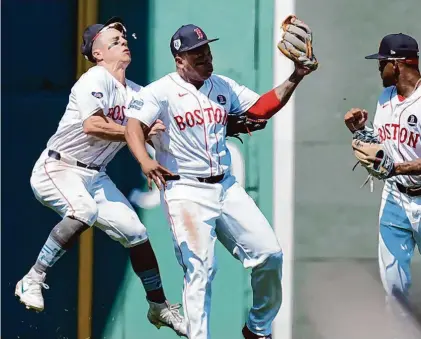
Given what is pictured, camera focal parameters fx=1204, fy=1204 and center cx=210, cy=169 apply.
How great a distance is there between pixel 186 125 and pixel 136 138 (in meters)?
0.36

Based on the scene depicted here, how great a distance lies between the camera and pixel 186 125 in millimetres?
7188

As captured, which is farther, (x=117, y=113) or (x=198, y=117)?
(x=117, y=113)

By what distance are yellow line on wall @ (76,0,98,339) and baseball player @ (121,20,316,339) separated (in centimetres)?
152

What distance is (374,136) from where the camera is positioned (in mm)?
7398

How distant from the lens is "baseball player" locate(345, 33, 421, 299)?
24.9 ft

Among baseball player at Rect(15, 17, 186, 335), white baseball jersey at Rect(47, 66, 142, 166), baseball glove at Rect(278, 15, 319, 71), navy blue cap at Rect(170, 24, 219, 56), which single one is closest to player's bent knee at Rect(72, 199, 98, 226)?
baseball player at Rect(15, 17, 186, 335)

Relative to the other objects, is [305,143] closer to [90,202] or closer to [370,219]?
[370,219]

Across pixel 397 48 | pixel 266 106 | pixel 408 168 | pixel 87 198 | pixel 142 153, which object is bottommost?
pixel 87 198

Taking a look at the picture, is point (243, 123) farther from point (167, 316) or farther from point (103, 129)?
point (167, 316)

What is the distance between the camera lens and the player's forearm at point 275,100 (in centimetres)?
732

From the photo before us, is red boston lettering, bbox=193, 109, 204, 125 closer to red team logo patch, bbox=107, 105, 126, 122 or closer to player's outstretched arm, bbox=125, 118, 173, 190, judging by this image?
player's outstretched arm, bbox=125, 118, 173, 190

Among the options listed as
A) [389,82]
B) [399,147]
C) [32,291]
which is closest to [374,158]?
[399,147]

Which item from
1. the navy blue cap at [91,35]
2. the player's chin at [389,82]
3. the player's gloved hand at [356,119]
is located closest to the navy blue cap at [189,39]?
the navy blue cap at [91,35]

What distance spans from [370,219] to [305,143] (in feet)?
2.34
